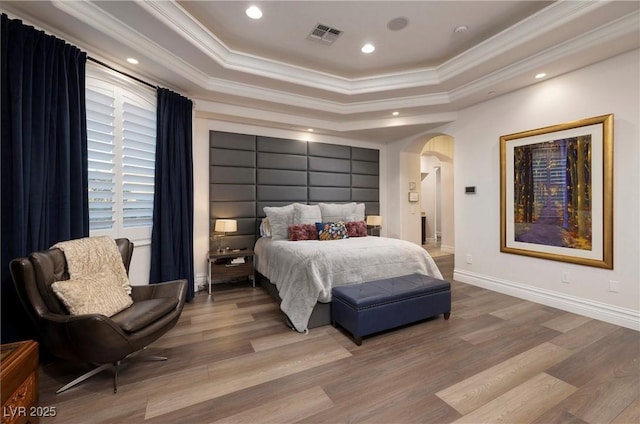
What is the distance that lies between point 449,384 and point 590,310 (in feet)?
7.60

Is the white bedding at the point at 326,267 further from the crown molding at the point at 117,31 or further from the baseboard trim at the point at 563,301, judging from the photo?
the crown molding at the point at 117,31

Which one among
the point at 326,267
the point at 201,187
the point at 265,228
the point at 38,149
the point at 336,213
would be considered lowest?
the point at 326,267

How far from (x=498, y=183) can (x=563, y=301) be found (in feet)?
5.35

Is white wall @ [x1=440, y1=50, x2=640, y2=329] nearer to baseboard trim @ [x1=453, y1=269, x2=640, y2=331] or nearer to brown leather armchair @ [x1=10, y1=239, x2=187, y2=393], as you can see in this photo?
baseboard trim @ [x1=453, y1=269, x2=640, y2=331]

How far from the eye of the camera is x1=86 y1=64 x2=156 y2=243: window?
8.86 ft

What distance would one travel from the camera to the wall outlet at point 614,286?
2.78m

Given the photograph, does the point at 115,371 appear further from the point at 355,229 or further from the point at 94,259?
the point at 355,229

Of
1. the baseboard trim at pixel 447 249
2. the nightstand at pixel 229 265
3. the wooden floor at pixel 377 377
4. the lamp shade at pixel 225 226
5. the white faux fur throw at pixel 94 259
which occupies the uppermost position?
the lamp shade at pixel 225 226

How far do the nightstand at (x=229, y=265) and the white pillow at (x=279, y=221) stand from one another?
504 mm

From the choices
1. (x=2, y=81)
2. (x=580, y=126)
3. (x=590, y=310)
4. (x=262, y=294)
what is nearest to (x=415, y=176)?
(x=580, y=126)

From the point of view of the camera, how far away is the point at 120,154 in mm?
2957

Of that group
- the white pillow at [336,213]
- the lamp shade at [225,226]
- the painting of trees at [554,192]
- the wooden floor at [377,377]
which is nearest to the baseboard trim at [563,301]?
the wooden floor at [377,377]

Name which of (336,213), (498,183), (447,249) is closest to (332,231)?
(336,213)

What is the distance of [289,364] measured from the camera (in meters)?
2.12
